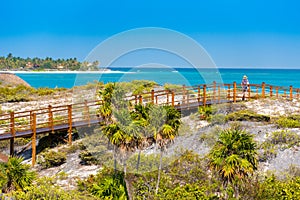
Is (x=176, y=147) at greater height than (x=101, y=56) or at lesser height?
lesser

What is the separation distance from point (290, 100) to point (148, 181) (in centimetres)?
2029

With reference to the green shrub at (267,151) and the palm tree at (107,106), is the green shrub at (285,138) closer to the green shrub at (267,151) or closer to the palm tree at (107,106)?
the green shrub at (267,151)

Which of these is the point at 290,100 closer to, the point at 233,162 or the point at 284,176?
the point at 284,176

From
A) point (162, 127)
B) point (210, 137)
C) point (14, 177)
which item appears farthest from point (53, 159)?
point (210, 137)

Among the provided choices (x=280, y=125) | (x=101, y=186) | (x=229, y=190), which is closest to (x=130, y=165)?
(x=101, y=186)

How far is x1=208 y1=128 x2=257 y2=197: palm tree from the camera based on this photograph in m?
13.6

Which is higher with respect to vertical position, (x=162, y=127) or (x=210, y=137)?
(x=162, y=127)

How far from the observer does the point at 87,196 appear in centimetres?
1476

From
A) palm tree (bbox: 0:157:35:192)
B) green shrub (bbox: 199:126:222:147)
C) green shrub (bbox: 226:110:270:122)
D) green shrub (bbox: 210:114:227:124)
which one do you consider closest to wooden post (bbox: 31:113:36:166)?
palm tree (bbox: 0:157:35:192)

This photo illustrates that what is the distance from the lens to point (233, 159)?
13.6 meters

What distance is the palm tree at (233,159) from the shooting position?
13.6m

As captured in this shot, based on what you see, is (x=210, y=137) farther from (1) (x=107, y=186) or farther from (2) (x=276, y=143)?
(1) (x=107, y=186)

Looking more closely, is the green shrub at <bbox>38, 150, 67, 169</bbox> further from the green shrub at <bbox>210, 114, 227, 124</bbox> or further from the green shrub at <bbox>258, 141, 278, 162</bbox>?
the green shrub at <bbox>210, 114, 227, 124</bbox>

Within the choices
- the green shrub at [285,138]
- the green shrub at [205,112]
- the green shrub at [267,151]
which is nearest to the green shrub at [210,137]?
the green shrub at [267,151]
